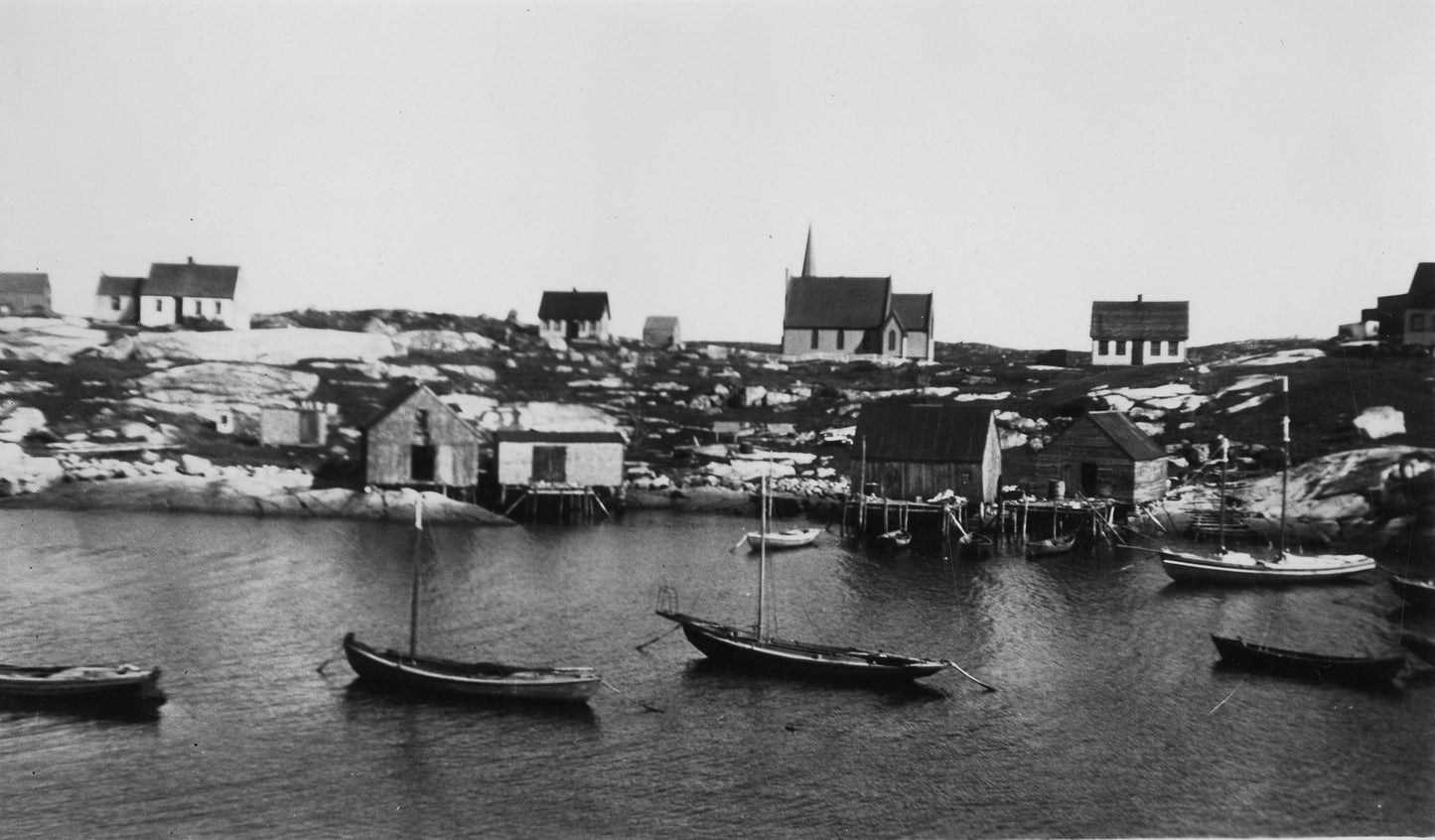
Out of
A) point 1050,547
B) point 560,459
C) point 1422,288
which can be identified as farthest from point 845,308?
point 1422,288

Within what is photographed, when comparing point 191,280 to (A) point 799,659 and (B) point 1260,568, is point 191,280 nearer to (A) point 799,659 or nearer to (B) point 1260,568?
(A) point 799,659

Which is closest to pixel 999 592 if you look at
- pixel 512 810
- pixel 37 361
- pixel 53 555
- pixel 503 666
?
pixel 503 666

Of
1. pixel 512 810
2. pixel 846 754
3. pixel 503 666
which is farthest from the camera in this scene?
pixel 503 666

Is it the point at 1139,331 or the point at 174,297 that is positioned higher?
the point at 1139,331

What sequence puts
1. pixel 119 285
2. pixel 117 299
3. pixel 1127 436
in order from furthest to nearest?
1. pixel 1127 436
2. pixel 117 299
3. pixel 119 285

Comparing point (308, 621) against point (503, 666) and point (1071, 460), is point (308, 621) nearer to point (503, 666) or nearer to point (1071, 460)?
point (503, 666)

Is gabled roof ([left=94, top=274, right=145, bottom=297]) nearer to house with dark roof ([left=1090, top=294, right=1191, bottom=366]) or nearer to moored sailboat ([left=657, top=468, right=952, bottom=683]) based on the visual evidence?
moored sailboat ([left=657, top=468, right=952, bottom=683])
